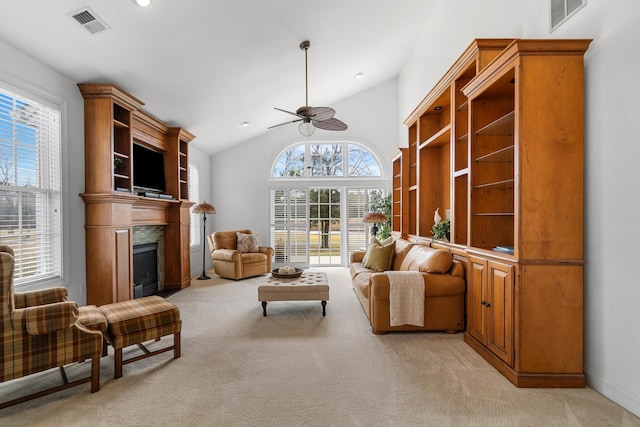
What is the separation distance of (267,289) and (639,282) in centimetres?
329

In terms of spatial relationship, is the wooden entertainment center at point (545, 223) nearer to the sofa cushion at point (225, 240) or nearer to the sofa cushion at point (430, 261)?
the sofa cushion at point (430, 261)

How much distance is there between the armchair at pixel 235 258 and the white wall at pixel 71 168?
8.70 ft

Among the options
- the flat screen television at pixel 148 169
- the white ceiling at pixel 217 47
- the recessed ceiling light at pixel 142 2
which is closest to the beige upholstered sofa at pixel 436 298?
the white ceiling at pixel 217 47

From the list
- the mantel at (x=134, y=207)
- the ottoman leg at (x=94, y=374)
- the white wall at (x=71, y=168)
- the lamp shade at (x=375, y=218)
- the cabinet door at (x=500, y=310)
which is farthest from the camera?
the lamp shade at (x=375, y=218)

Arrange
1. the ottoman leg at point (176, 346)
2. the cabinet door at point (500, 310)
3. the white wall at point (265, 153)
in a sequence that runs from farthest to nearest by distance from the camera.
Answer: the white wall at point (265, 153)
the ottoman leg at point (176, 346)
the cabinet door at point (500, 310)

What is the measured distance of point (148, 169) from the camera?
4957 mm

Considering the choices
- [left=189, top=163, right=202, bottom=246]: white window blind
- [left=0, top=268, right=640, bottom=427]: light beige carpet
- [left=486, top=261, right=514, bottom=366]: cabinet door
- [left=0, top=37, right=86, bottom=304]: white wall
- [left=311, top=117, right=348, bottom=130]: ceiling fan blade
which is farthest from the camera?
[left=189, top=163, right=202, bottom=246]: white window blind

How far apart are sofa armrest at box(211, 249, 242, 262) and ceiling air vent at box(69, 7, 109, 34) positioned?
13.1 feet

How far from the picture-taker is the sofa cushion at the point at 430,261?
11.4ft

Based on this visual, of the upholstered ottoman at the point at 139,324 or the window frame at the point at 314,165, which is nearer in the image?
the upholstered ottoman at the point at 139,324

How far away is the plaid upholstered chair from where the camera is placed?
2.00 metres

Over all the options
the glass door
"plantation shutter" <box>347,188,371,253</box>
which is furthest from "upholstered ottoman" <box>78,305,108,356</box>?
"plantation shutter" <box>347,188,371,253</box>

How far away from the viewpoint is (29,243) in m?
3.14

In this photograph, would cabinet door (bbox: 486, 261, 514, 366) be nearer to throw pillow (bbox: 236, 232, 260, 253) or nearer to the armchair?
the armchair
